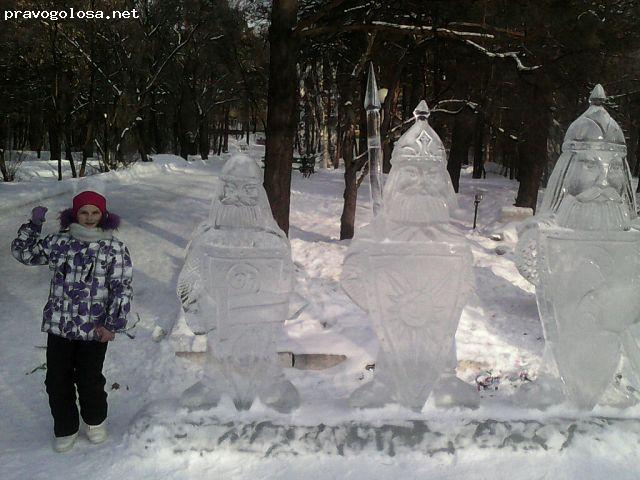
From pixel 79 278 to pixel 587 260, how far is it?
8.40ft

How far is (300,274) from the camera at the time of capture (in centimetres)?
607

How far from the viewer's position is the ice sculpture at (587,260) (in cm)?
254

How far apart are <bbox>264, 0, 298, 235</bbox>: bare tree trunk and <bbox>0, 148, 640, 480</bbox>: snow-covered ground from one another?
108cm

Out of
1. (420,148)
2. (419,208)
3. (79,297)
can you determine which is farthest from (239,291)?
(420,148)

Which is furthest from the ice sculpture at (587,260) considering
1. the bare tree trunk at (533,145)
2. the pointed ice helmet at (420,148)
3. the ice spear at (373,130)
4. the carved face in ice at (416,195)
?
the bare tree trunk at (533,145)

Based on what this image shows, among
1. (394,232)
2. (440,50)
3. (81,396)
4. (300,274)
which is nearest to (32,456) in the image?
(81,396)

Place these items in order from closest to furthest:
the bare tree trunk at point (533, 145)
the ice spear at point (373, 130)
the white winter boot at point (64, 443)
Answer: the white winter boot at point (64, 443)
the ice spear at point (373, 130)
the bare tree trunk at point (533, 145)

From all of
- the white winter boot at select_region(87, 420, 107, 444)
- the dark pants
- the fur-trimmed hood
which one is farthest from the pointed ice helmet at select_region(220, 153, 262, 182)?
the white winter boot at select_region(87, 420, 107, 444)

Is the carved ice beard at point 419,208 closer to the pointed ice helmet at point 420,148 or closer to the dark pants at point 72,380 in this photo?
the pointed ice helmet at point 420,148

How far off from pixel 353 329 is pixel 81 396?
257cm

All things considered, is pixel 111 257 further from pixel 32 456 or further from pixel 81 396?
pixel 32 456

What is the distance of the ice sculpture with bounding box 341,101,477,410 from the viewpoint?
2496mm

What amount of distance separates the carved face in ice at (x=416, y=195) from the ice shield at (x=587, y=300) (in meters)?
0.61

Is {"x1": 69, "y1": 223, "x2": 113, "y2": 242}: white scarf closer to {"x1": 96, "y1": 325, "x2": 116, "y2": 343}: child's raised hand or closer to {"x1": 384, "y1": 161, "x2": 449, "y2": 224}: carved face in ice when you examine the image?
{"x1": 96, "y1": 325, "x2": 116, "y2": 343}: child's raised hand
